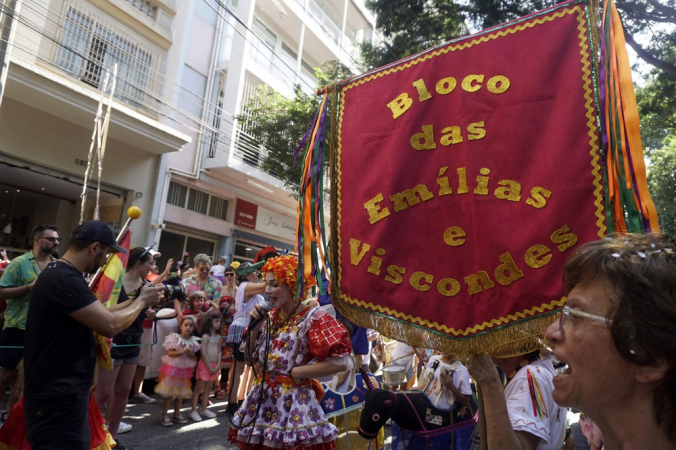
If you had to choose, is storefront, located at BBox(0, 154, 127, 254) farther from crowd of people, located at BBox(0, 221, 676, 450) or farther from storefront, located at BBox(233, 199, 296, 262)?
crowd of people, located at BBox(0, 221, 676, 450)

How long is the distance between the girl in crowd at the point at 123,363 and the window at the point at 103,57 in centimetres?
701

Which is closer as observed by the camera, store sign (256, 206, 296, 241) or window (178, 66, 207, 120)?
window (178, 66, 207, 120)

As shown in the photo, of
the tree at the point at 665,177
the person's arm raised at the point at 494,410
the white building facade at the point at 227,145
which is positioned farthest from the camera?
the tree at the point at 665,177

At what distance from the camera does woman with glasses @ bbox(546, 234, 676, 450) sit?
43.8 inches

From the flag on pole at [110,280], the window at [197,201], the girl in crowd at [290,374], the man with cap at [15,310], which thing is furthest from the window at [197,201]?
the girl in crowd at [290,374]

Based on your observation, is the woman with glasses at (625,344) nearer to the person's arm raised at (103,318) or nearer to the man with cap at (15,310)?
the person's arm raised at (103,318)

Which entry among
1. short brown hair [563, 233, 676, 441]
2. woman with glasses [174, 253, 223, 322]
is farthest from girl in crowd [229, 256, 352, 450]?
woman with glasses [174, 253, 223, 322]

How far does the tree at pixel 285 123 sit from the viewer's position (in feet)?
42.2

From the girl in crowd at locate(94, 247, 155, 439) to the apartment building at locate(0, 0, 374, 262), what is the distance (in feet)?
18.2

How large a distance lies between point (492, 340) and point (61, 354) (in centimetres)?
234

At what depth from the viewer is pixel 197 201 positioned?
580 inches


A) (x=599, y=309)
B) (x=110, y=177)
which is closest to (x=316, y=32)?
(x=110, y=177)

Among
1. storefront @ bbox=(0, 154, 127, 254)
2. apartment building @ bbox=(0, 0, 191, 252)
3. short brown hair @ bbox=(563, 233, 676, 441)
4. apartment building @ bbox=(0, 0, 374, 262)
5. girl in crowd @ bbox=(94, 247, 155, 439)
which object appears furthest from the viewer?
storefront @ bbox=(0, 154, 127, 254)

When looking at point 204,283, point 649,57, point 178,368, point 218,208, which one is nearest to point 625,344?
point 178,368
